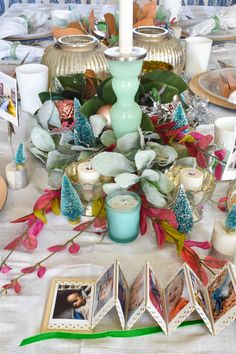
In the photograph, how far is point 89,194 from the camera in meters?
0.70

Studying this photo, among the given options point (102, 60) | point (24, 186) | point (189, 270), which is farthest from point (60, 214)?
point (102, 60)

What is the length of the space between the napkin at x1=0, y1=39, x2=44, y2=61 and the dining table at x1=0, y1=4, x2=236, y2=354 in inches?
20.4

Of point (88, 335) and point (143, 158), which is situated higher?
point (143, 158)

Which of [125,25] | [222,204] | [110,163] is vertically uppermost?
[125,25]

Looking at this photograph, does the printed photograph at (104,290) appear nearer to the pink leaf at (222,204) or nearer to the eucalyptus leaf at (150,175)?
the eucalyptus leaf at (150,175)

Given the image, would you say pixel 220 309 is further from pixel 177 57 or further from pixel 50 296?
pixel 177 57

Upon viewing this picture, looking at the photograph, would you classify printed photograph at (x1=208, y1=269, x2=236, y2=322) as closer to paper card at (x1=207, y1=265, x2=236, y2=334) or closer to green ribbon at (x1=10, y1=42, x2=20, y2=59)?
paper card at (x1=207, y1=265, x2=236, y2=334)

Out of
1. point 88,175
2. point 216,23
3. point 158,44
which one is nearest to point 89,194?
point 88,175

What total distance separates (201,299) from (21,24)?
1.27 meters

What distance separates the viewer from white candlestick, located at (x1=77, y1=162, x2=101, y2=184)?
0.69 metres

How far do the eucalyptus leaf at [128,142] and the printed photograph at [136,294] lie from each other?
0.76ft

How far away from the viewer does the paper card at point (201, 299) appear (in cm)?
50

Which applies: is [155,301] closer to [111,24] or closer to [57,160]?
[57,160]

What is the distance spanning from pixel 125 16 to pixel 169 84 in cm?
24
